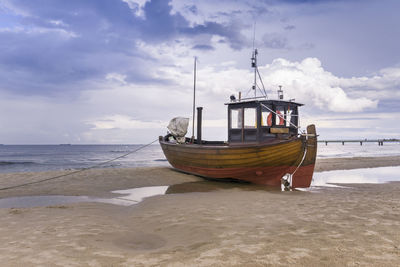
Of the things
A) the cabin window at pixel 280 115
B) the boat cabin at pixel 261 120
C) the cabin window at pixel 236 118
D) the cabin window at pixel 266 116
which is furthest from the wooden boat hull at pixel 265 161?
the cabin window at pixel 266 116

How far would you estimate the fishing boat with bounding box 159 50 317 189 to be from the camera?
11.4m

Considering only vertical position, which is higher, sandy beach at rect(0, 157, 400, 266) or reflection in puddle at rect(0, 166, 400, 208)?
sandy beach at rect(0, 157, 400, 266)

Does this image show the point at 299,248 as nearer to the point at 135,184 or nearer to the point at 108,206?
the point at 108,206

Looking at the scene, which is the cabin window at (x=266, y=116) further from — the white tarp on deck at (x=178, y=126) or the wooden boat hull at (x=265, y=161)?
the white tarp on deck at (x=178, y=126)

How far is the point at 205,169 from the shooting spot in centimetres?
1374

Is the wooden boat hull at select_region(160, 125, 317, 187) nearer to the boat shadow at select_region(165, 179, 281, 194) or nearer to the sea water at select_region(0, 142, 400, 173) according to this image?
the boat shadow at select_region(165, 179, 281, 194)

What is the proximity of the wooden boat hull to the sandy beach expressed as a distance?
2.46m

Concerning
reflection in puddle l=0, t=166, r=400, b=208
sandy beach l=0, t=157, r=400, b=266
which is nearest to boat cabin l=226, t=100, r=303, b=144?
reflection in puddle l=0, t=166, r=400, b=208

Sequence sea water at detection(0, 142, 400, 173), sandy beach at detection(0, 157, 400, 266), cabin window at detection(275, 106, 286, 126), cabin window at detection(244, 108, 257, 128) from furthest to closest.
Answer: sea water at detection(0, 142, 400, 173) → cabin window at detection(275, 106, 286, 126) → cabin window at detection(244, 108, 257, 128) → sandy beach at detection(0, 157, 400, 266)

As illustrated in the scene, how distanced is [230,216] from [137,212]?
2731mm

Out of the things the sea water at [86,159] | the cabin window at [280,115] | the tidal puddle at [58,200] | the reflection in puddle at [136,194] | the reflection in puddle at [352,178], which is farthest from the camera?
the sea water at [86,159]

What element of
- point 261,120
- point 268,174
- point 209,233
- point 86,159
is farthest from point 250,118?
point 86,159

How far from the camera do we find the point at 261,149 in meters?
11.4

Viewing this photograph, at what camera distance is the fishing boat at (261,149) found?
37.6ft
